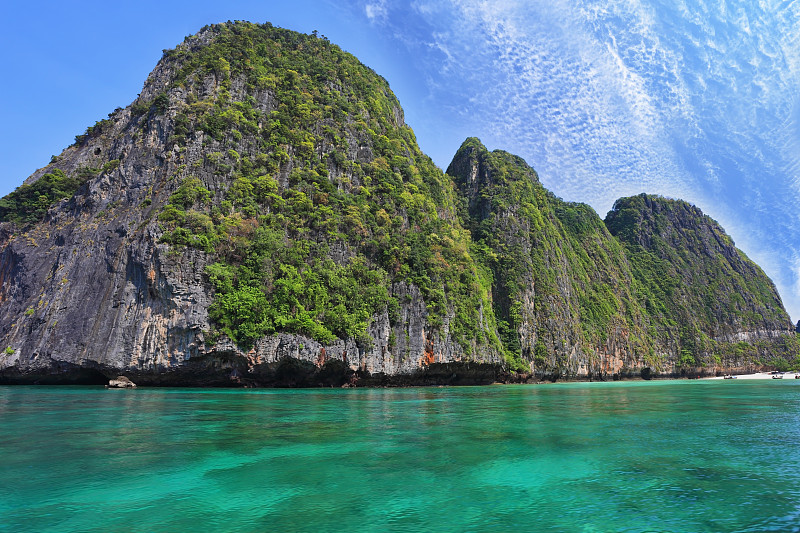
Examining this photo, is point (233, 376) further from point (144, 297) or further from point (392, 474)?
point (392, 474)

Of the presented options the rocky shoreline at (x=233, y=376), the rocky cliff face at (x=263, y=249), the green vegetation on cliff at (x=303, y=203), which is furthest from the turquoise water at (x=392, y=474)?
the green vegetation on cliff at (x=303, y=203)

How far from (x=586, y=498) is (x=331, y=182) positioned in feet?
148

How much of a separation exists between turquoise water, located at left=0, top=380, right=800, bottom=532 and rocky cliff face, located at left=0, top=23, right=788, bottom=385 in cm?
1859

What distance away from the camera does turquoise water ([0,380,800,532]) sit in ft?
19.8

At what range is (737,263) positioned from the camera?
11706 cm

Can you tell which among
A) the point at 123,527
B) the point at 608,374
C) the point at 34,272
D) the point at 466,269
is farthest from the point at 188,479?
the point at 608,374

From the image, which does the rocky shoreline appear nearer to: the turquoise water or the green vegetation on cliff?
the green vegetation on cliff

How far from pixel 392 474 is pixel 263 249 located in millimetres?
31875

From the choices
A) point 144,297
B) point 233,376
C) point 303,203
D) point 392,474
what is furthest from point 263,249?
point 392,474

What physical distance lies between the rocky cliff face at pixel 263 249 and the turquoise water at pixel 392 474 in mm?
18589

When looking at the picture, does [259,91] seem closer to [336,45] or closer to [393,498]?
[336,45]

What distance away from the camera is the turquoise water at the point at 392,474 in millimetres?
6023

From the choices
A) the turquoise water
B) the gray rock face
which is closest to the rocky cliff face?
the gray rock face

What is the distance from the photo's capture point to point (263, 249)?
3744cm
